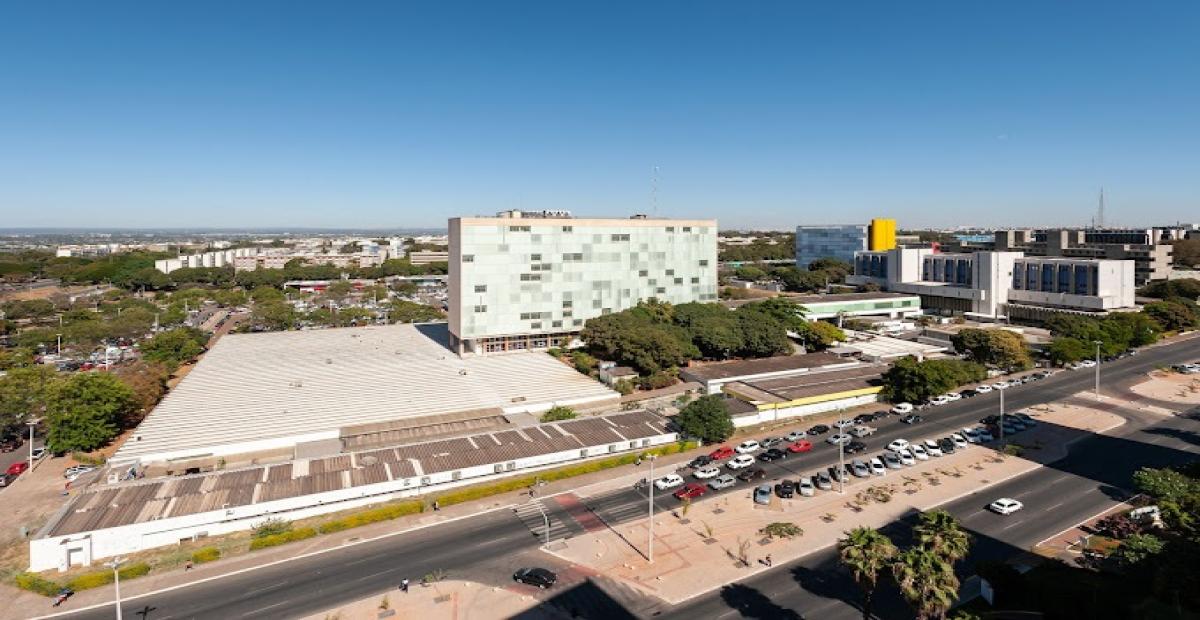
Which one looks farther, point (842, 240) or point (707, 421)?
point (842, 240)

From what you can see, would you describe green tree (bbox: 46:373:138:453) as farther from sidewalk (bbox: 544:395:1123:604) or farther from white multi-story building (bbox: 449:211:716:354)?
sidewalk (bbox: 544:395:1123:604)

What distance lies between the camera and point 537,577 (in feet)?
104

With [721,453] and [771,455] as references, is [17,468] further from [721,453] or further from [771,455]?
[771,455]

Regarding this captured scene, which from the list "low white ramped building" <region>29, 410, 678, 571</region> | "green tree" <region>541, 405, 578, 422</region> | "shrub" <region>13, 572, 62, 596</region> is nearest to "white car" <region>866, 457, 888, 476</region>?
"low white ramped building" <region>29, 410, 678, 571</region>

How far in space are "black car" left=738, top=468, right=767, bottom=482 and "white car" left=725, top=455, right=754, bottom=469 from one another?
0.88 m

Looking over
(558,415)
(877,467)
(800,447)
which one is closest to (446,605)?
(558,415)

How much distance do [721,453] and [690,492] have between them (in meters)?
7.79

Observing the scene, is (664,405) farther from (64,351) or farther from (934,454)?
(64,351)

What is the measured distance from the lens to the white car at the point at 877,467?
147 ft

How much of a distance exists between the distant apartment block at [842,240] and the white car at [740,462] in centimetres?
13507

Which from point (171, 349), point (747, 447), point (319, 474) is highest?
Answer: point (171, 349)

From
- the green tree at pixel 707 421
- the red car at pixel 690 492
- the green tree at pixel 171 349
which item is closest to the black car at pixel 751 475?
the red car at pixel 690 492

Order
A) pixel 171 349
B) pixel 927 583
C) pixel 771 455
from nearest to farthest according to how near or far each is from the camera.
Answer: pixel 927 583 < pixel 771 455 < pixel 171 349

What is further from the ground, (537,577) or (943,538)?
(943,538)
